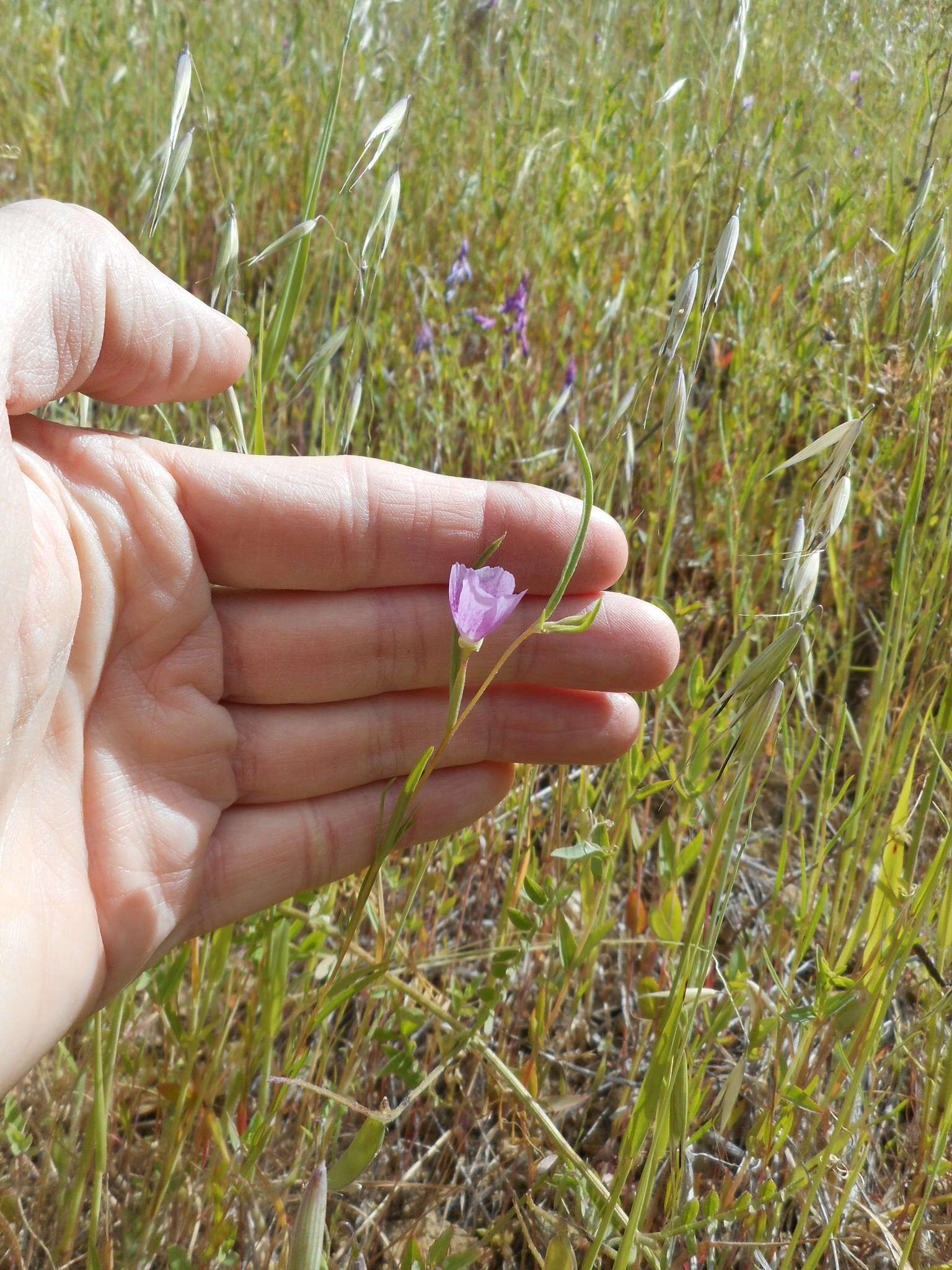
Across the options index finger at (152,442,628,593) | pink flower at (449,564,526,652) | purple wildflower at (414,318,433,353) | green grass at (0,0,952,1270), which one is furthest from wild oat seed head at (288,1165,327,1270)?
purple wildflower at (414,318,433,353)

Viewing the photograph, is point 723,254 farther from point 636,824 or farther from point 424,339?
point 424,339

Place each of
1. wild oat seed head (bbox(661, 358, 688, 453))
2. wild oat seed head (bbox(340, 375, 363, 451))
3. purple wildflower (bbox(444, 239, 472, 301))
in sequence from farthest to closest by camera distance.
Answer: purple wildflower (bbox(444, 239, 472, 301))
wild oat seed head (bbox(340, 375, 363, 451))
wild oat seed head (bbox(661, 358, 688, 453))

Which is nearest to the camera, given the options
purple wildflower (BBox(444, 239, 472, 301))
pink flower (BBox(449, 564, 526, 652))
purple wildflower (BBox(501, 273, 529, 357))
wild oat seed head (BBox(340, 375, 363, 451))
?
pink flower (BBox(449, 564, 526, 652))

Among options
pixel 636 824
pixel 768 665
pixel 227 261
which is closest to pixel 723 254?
pixel 768 665

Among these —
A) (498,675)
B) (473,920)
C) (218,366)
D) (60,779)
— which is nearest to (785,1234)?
(473,920)

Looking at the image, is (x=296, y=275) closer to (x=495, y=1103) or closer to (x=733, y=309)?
(x=495, y=1103)

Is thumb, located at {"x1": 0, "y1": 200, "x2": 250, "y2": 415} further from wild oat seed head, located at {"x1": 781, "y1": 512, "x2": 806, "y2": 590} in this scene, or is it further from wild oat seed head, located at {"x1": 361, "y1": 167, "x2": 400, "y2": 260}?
wild oat seed head, located at {"x1": 781, "y1": 512, "x2": 806, "y2": 590}
